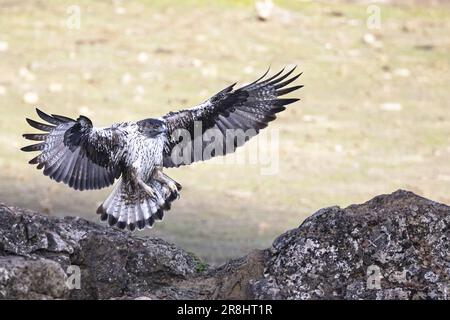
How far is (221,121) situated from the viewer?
794cm

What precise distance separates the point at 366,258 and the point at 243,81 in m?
10.6

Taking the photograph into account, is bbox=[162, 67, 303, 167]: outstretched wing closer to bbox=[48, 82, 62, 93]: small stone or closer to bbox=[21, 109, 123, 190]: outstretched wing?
bbox=[21, 109, 123, 190]: outstretched wing

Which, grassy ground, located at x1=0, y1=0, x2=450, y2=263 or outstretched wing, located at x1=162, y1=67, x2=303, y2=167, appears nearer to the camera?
outstretched wing, located at x1=162, y1=67, x2=303, y2=167

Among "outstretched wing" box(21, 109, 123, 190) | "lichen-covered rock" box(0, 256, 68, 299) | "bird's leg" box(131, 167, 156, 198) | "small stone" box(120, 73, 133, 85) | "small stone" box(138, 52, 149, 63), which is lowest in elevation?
"lichen-covered rock" box(0, 256, 68, 299)

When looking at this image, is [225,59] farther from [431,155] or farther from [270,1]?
[431,155]

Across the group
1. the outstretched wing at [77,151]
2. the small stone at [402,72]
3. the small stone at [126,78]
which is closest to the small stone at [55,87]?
the small stone at [126,78]

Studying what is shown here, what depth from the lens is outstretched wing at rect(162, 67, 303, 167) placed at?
7832 mm

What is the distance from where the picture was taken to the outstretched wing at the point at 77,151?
24.3ft

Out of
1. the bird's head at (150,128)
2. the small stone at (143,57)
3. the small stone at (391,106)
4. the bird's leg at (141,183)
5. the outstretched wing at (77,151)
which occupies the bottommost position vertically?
the bird's leg at (141,183)

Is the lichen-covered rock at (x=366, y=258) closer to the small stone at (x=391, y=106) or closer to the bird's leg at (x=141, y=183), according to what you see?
the bird's leg at (x=141, y=183)

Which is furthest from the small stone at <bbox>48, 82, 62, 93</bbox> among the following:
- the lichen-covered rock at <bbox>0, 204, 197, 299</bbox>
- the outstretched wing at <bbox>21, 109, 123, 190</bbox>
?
the lichen-covered rock at <bbox>0, 204, 197, 299</bbox>

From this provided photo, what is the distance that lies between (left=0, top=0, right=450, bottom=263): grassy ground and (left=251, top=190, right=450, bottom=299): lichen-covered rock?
13.7 ft

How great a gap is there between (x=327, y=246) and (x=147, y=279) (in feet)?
3.72

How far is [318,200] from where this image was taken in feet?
40.5
